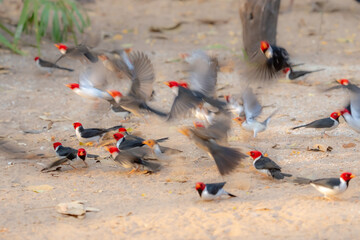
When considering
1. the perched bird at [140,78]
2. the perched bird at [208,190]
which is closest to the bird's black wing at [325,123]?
the perched bird at [140,78]

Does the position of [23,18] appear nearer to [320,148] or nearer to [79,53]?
[79,53]

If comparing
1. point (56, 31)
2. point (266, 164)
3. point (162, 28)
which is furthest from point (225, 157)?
point (162, 28)

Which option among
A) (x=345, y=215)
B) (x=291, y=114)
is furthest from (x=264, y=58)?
(x=345, y=215)

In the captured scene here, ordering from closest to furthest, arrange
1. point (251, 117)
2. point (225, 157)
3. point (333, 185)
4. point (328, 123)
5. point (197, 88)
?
1. point (333, 185)
2. point (225, 157)
3. point (328, 123)
4. point (251, 117)
5. point (197, 88)

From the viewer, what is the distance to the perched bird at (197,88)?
221 inches

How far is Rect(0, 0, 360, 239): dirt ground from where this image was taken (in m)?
3.92

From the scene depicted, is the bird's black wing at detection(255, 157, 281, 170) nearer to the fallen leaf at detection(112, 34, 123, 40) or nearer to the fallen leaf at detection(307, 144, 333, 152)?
the fallen leaf at detection(307, 144, 333, 152)

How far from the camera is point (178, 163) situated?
5438 mm

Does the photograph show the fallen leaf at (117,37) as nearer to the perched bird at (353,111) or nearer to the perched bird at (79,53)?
the perched bird at (79,53)

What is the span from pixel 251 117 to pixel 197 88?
0.77 metres

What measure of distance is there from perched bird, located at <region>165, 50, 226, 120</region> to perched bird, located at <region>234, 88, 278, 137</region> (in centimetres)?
29

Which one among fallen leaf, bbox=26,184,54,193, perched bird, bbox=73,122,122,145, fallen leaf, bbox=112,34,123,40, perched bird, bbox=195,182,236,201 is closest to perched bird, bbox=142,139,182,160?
perched bird, bbox=73,122,122,145

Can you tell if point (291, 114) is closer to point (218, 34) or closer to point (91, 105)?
point (91, 105)

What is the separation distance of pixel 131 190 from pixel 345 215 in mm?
1788
